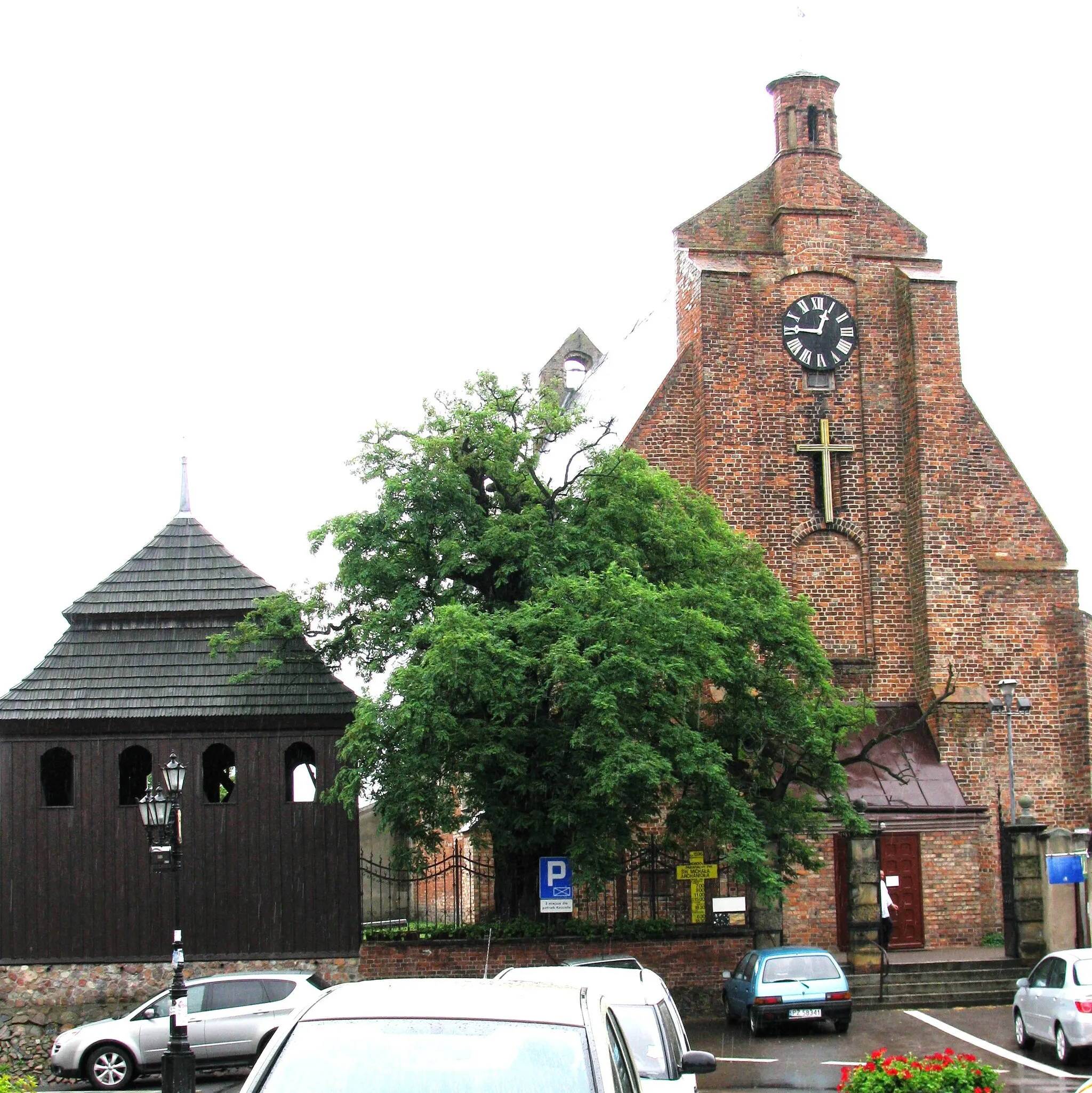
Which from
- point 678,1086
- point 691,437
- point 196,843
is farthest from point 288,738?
point 678,1086


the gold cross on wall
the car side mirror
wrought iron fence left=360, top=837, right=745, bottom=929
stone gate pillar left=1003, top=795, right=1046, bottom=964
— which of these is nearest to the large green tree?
wrought iron fence left=360, top=837, right=745, bottom=929

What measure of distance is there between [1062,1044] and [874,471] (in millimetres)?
16151

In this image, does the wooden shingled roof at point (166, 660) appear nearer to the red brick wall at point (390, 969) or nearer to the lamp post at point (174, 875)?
the red brick wall at point (390, 969)

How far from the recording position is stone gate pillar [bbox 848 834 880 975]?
2478 cm

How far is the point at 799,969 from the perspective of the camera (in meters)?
20.7

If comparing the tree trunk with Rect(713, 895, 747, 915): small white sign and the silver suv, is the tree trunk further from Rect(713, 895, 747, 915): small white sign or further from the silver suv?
the silver suv

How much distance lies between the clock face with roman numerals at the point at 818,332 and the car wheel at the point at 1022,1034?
16.3 meters

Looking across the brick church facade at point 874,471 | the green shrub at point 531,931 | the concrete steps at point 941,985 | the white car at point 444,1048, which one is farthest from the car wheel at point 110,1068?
the white car at point 444,1048

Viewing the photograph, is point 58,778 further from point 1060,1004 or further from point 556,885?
point 1060,1004

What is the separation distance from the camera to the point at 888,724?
2895cm

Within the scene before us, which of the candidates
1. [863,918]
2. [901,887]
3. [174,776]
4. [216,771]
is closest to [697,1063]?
[174,776]

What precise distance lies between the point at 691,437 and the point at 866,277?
17.9ft

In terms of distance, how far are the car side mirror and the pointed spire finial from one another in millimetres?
20226

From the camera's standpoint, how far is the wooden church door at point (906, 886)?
2811cm
